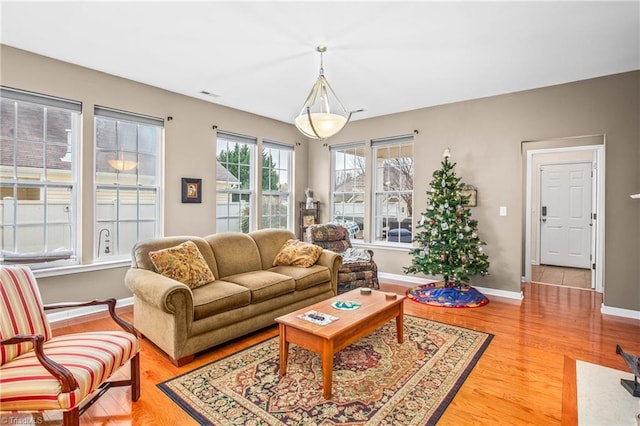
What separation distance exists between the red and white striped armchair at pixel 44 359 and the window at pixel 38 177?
1.79 m

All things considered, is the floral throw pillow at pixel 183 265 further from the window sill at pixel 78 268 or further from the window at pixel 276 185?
the window at pixel 276 185

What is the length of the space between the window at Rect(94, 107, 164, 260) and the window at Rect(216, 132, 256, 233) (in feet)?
3.18

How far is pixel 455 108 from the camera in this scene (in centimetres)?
499

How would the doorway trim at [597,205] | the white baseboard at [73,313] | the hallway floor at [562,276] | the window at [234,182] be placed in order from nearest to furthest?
the white baseboard at [73,313] < the doorway trim at [597,205] < the window at [234,182] < the hallway floor at [562,276]

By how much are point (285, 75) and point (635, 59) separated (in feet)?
12.2

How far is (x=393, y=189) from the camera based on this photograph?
228 inches

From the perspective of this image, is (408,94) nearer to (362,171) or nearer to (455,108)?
(455,108)

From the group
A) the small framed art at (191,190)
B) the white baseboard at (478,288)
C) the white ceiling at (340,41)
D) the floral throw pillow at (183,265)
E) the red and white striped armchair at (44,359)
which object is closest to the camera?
the red and white striped armchair at (44,359)

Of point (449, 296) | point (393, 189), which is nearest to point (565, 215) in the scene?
point (393, 189)

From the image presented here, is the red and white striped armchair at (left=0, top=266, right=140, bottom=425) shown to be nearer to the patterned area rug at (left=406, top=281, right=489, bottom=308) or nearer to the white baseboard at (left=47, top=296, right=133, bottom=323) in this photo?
the white baseboard at (left=47, top=296, right=133, bottom=323)

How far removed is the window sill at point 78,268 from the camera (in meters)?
3.47

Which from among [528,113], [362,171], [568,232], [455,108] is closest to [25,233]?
[362,171]

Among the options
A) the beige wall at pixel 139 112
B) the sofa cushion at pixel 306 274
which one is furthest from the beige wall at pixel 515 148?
the beige wall at pixel 139 112

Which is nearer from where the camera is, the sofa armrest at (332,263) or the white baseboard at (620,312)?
the white baseboard at (620,312)
